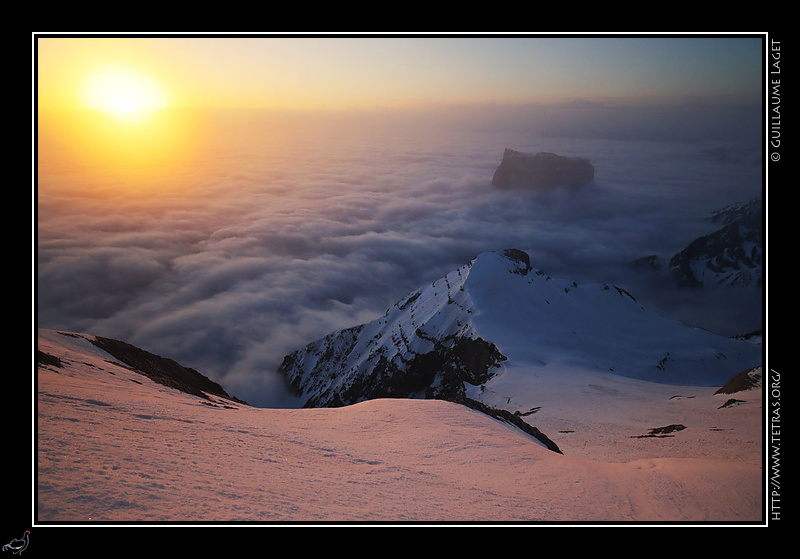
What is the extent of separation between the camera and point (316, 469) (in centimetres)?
1032

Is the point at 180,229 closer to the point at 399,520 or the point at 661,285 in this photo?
the point at 399,520

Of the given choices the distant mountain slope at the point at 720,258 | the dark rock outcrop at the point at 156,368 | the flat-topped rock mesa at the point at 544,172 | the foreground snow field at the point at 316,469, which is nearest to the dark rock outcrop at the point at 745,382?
the foreground snow field at the point at 316,469

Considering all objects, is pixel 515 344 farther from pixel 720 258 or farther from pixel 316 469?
pixel 720 258

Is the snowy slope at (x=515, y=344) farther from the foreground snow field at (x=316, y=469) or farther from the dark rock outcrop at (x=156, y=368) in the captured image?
the foreground snow field at (x=316, y=469)

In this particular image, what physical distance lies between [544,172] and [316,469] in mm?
191965

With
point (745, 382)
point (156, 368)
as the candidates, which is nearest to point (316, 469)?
point (156, 368)

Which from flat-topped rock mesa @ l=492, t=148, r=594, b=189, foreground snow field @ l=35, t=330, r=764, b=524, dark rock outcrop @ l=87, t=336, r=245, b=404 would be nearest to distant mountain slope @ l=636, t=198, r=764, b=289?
flat-topped rock mesa @ l=492, t=148, r=594, b=189

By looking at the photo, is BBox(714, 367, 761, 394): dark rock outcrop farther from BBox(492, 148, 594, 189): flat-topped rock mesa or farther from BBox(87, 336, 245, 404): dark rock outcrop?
BBox(492, 148, 594, 189): flat-topped rock mesa

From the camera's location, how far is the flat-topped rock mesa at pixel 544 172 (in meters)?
161

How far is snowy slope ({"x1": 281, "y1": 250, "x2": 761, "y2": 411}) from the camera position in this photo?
4916cm

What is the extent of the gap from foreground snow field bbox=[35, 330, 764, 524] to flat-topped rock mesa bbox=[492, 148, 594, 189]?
152405 millimetres

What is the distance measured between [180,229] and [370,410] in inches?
3605

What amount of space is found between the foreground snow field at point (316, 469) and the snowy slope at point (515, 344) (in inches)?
1023

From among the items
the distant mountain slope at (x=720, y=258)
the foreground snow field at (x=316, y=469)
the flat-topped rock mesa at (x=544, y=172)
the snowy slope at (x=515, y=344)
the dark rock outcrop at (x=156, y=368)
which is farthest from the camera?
the flat-topped rock mesa at (x=544, y=172)
